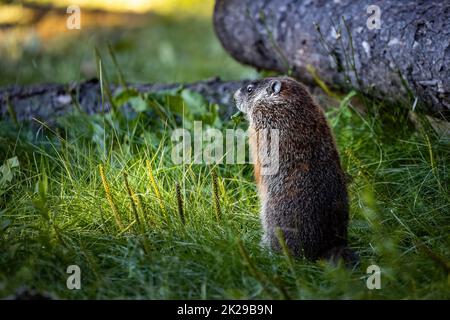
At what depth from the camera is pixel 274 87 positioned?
3447mm

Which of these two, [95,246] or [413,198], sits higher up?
[413,198]

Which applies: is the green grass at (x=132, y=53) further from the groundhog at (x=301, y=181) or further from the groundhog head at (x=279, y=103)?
the groundhog at (x=301, y=181)

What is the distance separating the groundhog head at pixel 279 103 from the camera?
332 centimetres

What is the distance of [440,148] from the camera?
12.4 feet

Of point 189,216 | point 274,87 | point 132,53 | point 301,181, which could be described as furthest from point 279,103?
point 132,53

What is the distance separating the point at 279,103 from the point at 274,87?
0.11 meters

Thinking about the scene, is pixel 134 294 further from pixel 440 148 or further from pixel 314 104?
pixel 440 148

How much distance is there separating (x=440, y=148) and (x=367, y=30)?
986mm

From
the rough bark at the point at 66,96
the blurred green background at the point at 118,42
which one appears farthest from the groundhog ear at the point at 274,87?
the blurred green background at the point at 118,42

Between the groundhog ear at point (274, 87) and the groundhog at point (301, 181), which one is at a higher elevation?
the groundhog ear at point (274, 87)

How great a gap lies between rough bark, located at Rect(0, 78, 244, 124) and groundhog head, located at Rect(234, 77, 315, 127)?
49.8 inches

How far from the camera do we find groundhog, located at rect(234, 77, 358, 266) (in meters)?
3.06

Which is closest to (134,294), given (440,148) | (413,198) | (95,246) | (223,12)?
(95,246)

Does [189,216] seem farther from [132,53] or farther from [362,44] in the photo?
[132,53]
